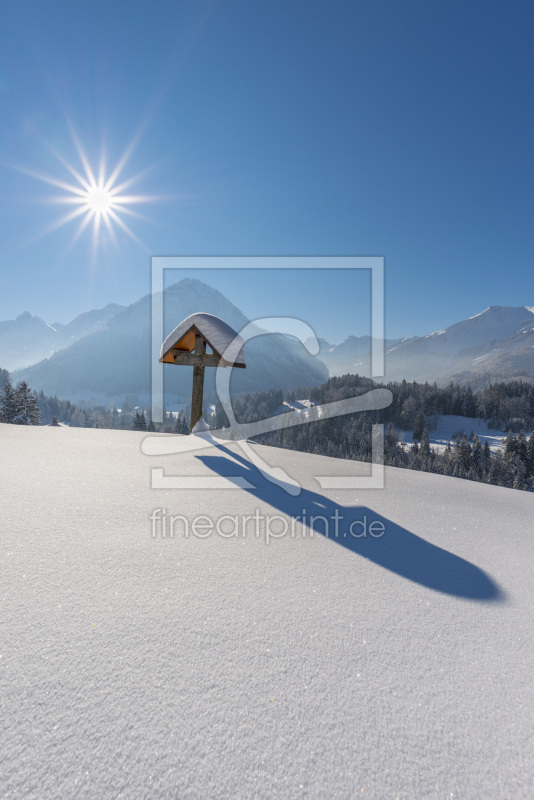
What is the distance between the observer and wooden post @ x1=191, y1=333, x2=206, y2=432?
349 inches

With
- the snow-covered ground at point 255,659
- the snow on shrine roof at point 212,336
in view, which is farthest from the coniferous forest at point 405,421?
the snow-covered ground at point 255,659

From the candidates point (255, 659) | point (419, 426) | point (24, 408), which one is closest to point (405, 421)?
point (419, 426)

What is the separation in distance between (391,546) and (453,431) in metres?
151

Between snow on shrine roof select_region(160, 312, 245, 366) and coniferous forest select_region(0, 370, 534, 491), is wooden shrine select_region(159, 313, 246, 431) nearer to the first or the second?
snow on shrine roof select_region(160, 312, 245, 366)

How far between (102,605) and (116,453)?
4.43 m

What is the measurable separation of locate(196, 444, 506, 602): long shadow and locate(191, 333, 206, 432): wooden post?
4.72 metres

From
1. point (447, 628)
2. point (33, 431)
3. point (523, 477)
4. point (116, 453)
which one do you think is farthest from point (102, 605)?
point (523, 477)

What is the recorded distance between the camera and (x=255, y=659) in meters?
1.78

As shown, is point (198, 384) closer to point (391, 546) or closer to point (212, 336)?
point (212, 336)

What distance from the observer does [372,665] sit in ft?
5.91

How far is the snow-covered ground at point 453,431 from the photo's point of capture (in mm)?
126188

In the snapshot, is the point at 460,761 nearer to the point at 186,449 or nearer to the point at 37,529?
the point at 37,529

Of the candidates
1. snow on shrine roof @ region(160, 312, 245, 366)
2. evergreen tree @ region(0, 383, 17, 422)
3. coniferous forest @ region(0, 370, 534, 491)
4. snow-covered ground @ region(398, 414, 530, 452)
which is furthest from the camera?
snow-covered ground @ region(398, 414, 530, 452)

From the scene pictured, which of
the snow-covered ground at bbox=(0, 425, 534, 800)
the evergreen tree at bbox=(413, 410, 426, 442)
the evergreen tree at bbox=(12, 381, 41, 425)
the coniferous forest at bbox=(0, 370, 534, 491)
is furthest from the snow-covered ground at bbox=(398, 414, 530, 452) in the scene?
the snow-covered ground at bbox=(0, 425, 534, 800)
